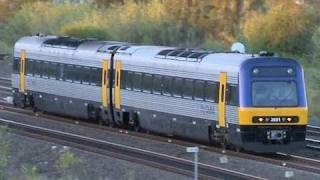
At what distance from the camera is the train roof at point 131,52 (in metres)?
24.8

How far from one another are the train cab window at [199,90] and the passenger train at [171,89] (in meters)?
0.03

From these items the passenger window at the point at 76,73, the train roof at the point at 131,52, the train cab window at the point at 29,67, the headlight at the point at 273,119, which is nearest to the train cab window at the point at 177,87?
the train roof at the point at 131,52

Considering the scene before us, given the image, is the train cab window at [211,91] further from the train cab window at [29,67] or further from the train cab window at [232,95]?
the train cab window at [29,67]

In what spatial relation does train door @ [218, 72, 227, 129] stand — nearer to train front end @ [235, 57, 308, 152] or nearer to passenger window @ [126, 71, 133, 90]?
train front end @ [235, 57, 308, 152]

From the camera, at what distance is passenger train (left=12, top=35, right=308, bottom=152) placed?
77.2 feet

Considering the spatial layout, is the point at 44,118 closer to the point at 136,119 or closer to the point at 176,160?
the point at 136,119

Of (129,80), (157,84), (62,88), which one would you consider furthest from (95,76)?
(157,84)

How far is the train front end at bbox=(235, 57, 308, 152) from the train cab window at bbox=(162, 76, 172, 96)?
12.5ft

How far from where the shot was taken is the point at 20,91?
36.1 metres

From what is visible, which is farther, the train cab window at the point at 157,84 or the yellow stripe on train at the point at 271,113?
the train cab window at the point at 157,84

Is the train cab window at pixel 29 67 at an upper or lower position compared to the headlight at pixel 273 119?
lower

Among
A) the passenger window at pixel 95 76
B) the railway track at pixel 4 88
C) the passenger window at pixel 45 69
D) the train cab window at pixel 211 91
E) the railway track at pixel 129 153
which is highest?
the train cab window at pixel 211 91

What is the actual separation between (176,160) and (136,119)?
20.5ft

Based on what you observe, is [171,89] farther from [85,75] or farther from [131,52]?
[85,75]
